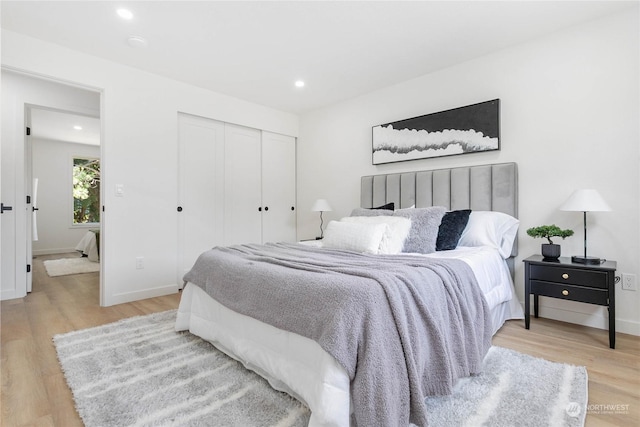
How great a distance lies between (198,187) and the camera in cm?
399

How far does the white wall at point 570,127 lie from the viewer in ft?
7.83

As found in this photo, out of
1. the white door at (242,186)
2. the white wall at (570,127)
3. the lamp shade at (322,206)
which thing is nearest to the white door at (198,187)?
the white door at (242,186)

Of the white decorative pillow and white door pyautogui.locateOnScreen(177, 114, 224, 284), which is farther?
white door pyautogui.locateOnScreen(177, 114, 224, 284)

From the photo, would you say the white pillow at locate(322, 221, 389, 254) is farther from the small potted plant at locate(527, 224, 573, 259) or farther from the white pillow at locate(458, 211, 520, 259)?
the small potted plant at locate(527, 224, 573, 259)

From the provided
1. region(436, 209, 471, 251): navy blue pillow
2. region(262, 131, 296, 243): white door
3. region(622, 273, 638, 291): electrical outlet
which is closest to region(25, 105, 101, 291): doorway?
region(262, 131, 296, 243): white door

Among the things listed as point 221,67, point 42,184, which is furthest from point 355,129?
point 42,184

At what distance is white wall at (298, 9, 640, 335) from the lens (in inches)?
94.0

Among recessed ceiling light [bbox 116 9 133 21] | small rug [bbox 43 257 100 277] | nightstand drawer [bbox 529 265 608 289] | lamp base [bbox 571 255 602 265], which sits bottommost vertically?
small rug [bbox 43 257 100 277]

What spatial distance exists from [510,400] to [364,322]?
0.91m

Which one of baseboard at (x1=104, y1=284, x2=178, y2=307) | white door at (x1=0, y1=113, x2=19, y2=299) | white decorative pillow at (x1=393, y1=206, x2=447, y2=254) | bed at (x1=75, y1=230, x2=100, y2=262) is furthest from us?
bed at (x1=75, y1=230, x2=100, y2=262)

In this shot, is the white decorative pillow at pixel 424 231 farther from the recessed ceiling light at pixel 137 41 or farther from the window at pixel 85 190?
the window at pixel 85 190

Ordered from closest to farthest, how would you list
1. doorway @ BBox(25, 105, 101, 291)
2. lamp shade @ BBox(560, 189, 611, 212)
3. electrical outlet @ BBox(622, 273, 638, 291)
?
lamp shade @ BBox(560, 189, 611, 212) → electrical outlet @ BBox(622, 273, 638, 291) → doorway @ BBox(25, 105, 101, 291)

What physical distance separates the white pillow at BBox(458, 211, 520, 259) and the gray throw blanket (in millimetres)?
870

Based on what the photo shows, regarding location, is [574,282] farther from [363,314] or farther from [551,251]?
[363,314]
